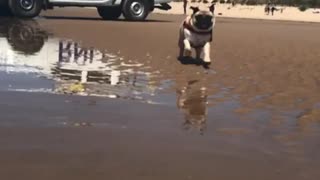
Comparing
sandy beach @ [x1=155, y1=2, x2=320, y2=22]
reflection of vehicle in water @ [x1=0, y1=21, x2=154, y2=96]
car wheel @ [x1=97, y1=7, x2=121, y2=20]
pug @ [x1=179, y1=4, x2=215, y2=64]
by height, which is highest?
pug @ [x1=179, y1=4, x2=215, y2=64]

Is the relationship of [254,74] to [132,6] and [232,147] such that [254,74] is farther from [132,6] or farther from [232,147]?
[132,6]

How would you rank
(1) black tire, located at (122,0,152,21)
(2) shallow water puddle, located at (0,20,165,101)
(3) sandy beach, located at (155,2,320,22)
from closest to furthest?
(2) shallow water puddle, located at (0,20,165,101) < (1) black tire, located at (122,0,152,21) < (3) sandy beach, located at (155,2,320,22)

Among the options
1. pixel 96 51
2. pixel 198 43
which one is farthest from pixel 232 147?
pixel 96 51

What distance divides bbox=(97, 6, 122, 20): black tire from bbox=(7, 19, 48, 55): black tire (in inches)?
155

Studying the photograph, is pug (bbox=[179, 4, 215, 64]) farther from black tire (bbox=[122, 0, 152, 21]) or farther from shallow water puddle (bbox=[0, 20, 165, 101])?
black tire (bbox=[122, 0, 152, 21])

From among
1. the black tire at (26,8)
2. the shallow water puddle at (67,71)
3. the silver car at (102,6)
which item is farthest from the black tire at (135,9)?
the shallow water puddle at (67,71)

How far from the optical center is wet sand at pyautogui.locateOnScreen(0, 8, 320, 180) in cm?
449

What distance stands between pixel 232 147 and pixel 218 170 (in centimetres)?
66

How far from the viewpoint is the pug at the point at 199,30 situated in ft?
33.2

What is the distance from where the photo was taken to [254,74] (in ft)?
31.5

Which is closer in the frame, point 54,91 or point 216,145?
point 216,145

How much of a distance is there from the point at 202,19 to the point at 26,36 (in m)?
5.25

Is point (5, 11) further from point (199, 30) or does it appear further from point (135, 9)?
point (199, 30)

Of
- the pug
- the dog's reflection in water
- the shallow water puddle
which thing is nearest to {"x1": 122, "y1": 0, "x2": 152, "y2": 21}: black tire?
the shallow water puddle
